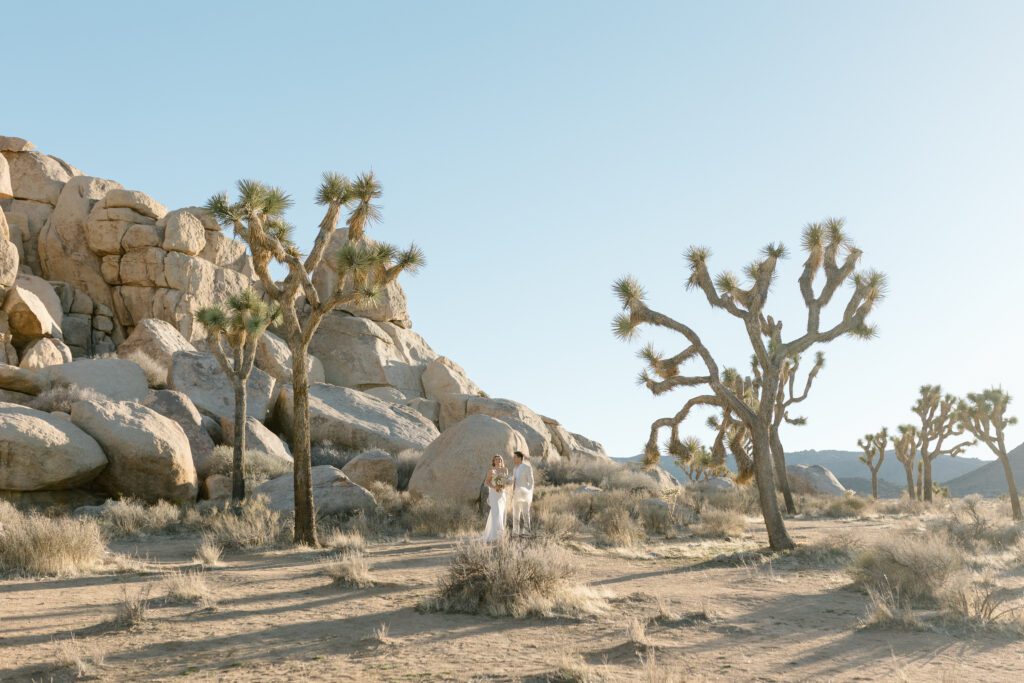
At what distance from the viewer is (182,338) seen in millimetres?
31328

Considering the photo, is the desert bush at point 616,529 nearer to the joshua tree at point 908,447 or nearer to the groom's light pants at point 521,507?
the groom's light pants at point 521,507

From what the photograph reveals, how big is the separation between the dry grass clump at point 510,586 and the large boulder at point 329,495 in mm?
8181

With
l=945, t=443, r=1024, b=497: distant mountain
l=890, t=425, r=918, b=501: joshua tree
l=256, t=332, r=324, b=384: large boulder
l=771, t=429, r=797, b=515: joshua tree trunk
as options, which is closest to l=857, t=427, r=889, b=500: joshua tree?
l=890, t=425, r=918, b=501: joshua tree

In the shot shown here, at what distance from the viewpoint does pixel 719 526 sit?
18.1 meters

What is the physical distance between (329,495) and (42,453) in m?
6.44

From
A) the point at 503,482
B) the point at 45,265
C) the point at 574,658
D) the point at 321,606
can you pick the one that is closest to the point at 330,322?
the point at 45,265

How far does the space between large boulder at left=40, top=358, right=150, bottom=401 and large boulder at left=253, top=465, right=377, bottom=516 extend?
898 centimetres

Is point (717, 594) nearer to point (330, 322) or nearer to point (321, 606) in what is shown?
point (321, 606)

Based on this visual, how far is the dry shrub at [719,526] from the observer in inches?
707

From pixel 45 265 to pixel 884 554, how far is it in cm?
3604

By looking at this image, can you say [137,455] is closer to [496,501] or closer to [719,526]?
[496,501]

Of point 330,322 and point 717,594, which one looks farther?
point 330,322

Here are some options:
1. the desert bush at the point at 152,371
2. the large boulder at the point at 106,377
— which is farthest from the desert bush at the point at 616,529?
the desert bush at the point at 152,371

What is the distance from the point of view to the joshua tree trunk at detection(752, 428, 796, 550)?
14.9 metres
